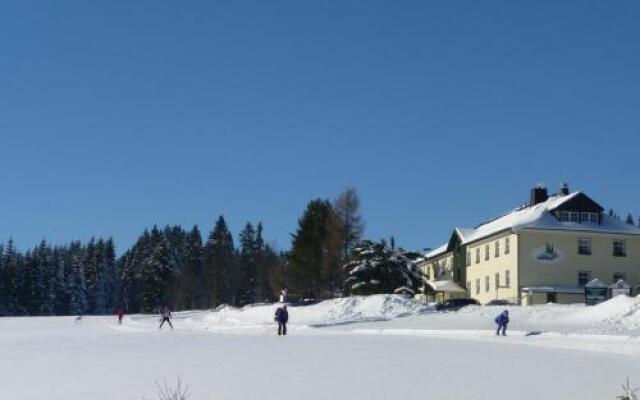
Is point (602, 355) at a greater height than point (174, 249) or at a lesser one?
lesser

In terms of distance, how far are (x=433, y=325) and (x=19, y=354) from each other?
70.6 feet

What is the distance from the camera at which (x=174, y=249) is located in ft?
439

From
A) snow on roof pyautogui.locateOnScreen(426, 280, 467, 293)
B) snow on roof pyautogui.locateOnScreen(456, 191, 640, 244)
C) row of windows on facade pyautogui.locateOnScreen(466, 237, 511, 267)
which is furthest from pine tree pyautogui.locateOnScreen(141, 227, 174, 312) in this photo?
snow on roof pyautogui.locateOnScreen(456, 191, 640, 244)

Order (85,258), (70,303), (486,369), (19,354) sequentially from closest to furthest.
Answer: (486,369) < (19,354) < (70,303) < (85,258)

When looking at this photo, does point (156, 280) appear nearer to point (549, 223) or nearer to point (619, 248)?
point (549, 223)

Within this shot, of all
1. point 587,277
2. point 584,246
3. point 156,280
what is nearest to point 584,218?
point 584,246

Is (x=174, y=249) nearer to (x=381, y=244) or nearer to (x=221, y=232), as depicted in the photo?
(x=221, y=232)

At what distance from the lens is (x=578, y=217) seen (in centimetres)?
6188

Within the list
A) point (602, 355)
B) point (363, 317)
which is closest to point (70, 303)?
point (363, 317)

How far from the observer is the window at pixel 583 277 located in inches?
2395

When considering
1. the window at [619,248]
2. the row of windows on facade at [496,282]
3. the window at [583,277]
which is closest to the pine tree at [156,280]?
the row of windows on facade at [496,282]

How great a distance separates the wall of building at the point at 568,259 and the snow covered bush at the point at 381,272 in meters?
8.10

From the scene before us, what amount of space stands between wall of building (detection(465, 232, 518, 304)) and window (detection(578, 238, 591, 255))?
16.1 feet

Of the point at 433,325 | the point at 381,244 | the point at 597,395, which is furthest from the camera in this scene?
the point at 381,244
